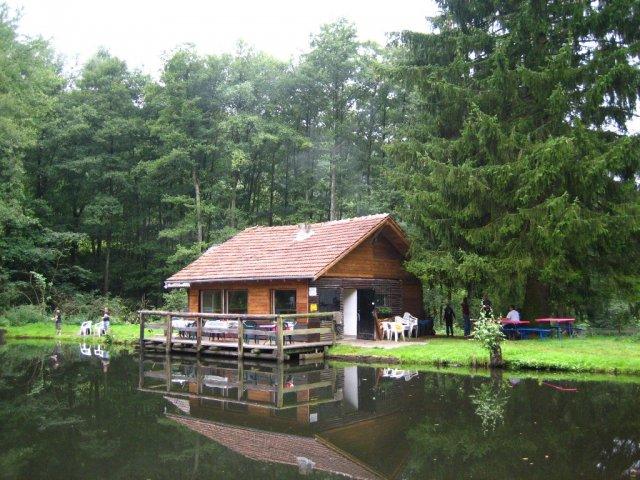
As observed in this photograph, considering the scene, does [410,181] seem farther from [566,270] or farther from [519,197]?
[566,270]

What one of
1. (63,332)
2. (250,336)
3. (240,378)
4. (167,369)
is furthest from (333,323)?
(63,332)

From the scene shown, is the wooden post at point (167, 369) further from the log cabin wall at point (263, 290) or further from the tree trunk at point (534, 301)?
the tree trunk at point (534, 301)

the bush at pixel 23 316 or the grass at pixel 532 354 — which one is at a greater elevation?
the bush at pixel 23 316

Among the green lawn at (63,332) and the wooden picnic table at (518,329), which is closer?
the wooden picnic table at (518,329)

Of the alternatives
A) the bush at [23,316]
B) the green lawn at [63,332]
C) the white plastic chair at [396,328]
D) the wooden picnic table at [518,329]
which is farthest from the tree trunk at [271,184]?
the wooden picnic table at [518,329]

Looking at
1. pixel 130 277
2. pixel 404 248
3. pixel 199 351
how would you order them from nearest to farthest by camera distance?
pixel 199 351 → pixel 404 248 → pixel 130 277

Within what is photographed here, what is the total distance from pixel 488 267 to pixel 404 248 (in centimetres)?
539

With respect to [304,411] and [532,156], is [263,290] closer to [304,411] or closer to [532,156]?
[532,156]

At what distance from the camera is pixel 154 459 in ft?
23.4

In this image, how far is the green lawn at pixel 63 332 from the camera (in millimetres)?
23484

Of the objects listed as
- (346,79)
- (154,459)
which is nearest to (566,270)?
(154,459)

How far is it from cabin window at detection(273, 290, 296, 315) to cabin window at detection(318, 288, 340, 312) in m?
1.11

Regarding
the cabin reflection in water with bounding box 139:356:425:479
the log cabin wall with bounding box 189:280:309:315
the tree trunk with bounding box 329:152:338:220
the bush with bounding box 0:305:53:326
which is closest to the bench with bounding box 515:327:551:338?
the cabin reflection in water with bounding box 139:356:425:479

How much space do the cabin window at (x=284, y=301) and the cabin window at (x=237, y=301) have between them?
58.6 inches
